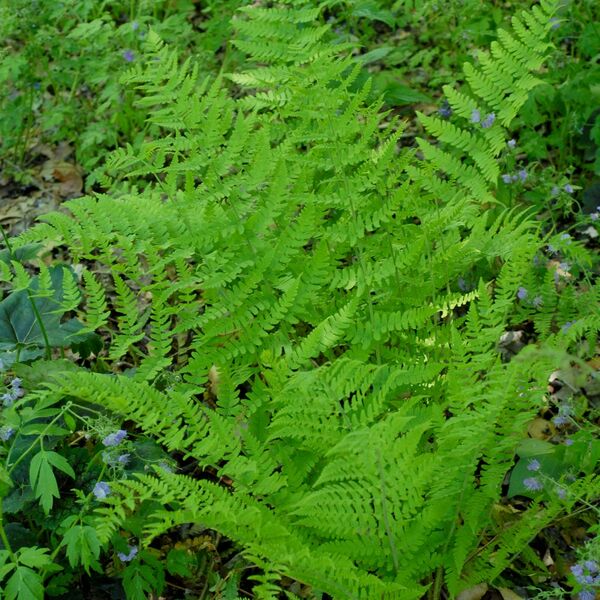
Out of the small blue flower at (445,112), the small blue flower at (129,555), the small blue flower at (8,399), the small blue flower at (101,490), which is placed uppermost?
the small blue flower at (445,112)

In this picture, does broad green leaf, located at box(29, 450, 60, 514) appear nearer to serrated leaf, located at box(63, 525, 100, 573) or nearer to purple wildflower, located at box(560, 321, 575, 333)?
serrated leaf, located at box(63, 525, 100, 573)

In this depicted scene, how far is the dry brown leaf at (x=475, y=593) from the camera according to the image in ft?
7.21

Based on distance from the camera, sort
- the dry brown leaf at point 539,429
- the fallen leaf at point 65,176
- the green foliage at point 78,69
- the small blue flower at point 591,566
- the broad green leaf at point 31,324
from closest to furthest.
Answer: the small blue flower at point 591,566 < the broad green leaf at point 31,324 < the dry brown leaf at point 539,429 < the green foliage at point 78,69 < the fallen leaf at point 65,176

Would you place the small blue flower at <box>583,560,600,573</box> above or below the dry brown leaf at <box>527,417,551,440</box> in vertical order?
above

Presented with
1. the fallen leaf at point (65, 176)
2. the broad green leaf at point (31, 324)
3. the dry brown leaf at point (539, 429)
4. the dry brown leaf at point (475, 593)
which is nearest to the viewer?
the dry brown leaf at point (475, 593)

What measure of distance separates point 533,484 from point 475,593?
358mm

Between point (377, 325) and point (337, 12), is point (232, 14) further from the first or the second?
point (377, 325)

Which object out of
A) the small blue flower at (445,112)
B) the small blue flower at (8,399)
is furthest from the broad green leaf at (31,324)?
the small blue flower at (445,112)

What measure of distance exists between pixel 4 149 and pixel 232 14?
139 cm

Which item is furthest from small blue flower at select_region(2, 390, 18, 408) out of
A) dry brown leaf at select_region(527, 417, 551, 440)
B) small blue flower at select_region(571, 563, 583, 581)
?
dry brown leaf at select_region(527, 417, 551, 440)

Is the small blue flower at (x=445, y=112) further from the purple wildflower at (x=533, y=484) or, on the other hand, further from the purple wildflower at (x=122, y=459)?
the purple wildflower at (x=122, y=459)

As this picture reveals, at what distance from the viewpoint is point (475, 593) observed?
220 cm

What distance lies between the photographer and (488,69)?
2496mm

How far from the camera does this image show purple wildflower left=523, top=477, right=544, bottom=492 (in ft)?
6.90
